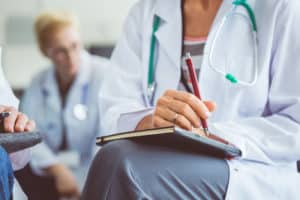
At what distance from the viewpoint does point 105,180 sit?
0.82 metres

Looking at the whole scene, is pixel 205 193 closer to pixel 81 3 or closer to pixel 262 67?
pixel 262 67

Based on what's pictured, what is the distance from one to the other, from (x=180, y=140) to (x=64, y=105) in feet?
4.81

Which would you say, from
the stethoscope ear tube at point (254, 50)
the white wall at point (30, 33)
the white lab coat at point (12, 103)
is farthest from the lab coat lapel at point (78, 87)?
the stethoscope ear tube at point (254, 50)

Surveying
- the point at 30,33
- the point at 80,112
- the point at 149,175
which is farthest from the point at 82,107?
the point at 149,175

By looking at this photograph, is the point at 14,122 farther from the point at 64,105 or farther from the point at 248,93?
the point at 64,105

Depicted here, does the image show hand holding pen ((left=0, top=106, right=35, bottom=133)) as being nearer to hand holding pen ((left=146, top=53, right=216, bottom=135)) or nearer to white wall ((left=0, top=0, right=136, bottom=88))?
hand holding pen ((left=146, top=53, right=216, bottom=135))

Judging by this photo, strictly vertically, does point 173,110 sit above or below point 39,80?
above

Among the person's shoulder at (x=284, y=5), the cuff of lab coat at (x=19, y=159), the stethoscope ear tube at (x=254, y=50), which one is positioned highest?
the person's shoulder at (x=284, y=5)

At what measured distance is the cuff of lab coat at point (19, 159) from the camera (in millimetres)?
980

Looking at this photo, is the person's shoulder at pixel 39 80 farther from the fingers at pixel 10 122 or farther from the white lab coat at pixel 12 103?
the fingers at pixel 10 122

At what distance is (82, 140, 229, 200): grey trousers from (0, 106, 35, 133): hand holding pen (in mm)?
153

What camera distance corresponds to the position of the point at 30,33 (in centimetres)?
314

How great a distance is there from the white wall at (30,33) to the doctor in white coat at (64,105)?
73cm

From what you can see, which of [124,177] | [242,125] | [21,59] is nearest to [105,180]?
[124,177]
